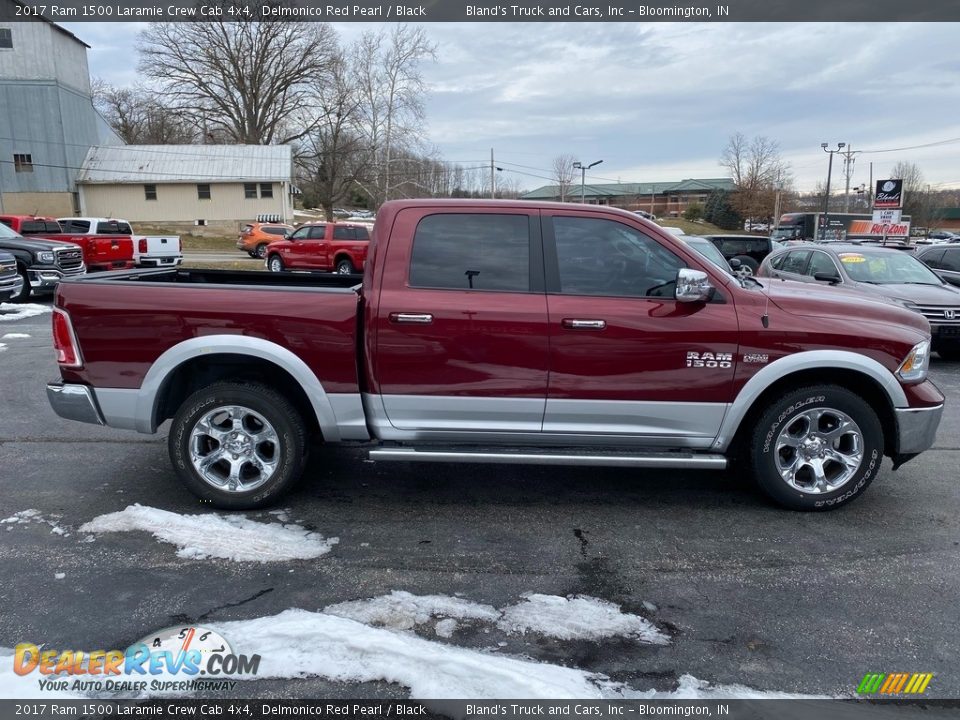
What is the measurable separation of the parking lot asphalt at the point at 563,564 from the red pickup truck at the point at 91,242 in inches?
617

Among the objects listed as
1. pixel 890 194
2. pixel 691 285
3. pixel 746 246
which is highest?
pixel 890 194

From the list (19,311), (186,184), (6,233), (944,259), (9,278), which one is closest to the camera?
(944,259)

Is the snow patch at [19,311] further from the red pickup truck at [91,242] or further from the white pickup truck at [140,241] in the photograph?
the white pickup truck at [140,241]

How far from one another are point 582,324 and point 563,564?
1.42 metres

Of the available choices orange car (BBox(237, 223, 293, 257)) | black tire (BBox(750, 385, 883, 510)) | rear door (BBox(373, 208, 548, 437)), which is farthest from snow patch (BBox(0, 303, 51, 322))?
orange car (BBox(237, 223, 293, 257))

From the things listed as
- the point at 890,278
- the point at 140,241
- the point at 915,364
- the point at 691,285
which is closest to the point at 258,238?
the point at 140,241

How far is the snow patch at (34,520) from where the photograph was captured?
4125 mm

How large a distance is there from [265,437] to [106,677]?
1776mm

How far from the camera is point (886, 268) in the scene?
10.3 metres

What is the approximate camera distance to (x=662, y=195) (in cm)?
9450

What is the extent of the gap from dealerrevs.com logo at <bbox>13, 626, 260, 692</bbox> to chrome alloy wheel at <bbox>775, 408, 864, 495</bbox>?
338cm

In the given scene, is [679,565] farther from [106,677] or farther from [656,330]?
[106,677]

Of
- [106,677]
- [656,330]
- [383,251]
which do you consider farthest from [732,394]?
[106,677]

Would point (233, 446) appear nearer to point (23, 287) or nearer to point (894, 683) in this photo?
point (894, 683)
